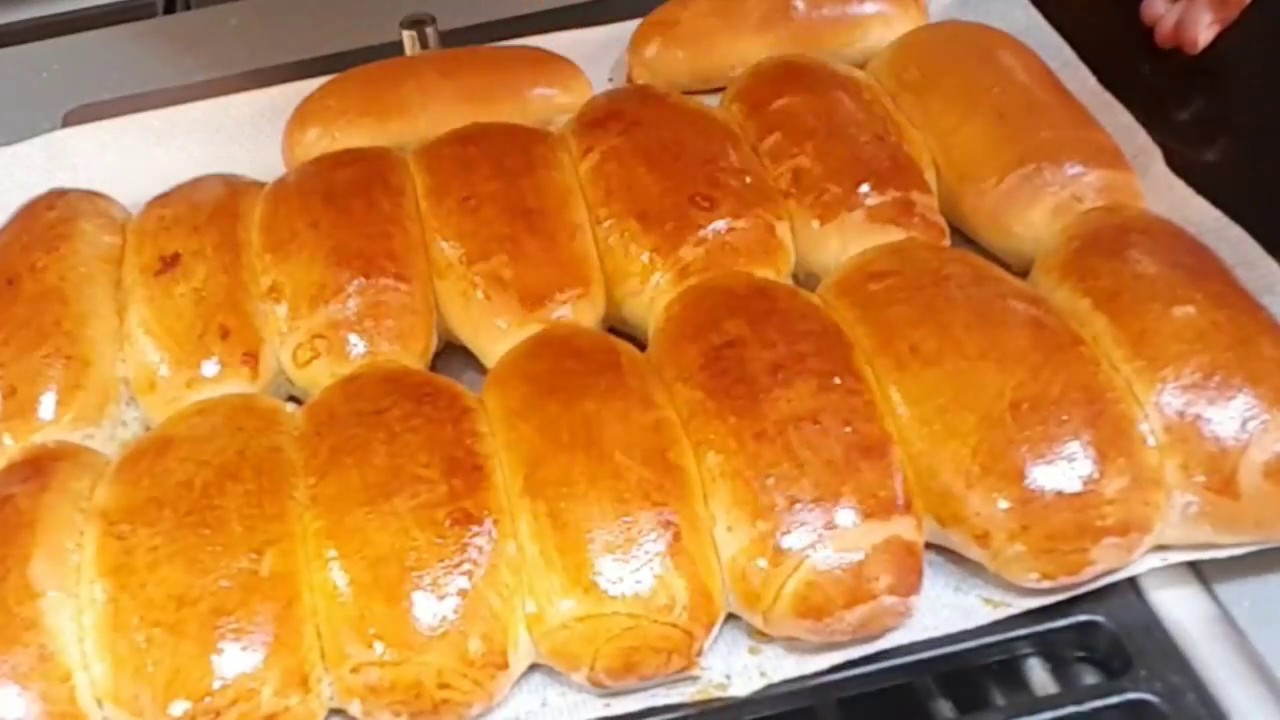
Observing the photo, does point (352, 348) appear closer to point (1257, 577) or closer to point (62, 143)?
point (62, 143)

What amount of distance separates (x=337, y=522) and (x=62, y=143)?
519 mm

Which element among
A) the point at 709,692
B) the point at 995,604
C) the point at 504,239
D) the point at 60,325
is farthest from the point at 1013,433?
the point at 60,325

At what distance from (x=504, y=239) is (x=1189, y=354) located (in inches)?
16.5

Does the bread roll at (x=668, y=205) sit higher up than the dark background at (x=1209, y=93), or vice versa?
the bread roll at (x=668, y=205)

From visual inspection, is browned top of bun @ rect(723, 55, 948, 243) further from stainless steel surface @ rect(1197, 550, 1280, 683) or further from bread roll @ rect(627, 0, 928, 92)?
stainless steel surface @ rect(1197, 550, 1280, 683)

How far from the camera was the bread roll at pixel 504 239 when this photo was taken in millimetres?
877

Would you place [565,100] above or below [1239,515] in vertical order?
above

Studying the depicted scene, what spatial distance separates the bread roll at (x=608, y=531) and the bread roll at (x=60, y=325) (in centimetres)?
26

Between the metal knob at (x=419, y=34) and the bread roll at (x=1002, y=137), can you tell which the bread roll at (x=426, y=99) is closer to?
the metal knob at (x=419, y=34)

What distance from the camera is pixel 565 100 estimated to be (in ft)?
3.43

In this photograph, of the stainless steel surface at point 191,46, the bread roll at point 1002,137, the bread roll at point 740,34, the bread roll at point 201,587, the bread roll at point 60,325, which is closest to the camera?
the bread roll at point 201,587

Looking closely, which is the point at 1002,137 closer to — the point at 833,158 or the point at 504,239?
the point at 833,158

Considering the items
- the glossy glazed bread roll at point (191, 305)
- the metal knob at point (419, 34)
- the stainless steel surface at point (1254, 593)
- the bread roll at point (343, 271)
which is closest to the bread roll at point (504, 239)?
the bread roll at point (343, 271)

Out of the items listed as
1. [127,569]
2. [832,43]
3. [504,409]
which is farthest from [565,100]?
[127,569]
